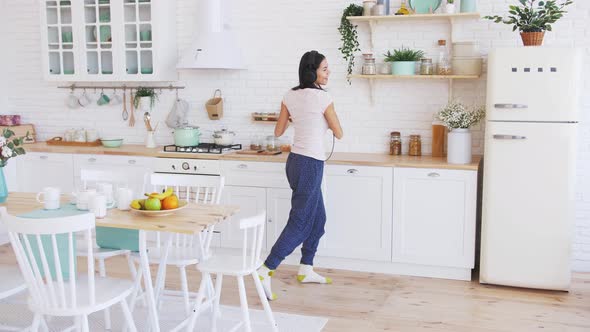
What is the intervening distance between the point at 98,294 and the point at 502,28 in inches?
142

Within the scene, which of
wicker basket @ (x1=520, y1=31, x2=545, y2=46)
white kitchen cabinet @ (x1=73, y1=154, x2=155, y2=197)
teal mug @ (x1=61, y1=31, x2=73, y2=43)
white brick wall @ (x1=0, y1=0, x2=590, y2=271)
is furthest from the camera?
teal mug @ (x1=61, y1=31, x2=73, y2=43)

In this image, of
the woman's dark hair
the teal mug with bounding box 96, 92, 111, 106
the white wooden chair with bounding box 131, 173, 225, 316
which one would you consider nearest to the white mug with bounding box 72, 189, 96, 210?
the white wooden chair with bounding box 131, 173, 225, 316

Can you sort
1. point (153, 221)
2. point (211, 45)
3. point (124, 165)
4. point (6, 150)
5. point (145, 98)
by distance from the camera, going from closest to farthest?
1. point (153, 221)
2. point (6, 150)
3. point (211, 45)
4. point (124, 165)
5. point (145, 98)

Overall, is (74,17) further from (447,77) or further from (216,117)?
(447,77)

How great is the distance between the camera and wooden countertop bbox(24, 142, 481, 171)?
15.7 feet

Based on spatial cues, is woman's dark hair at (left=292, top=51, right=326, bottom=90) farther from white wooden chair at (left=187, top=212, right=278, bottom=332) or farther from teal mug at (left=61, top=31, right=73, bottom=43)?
teal mug at (left=61, top=31, right=73, bottom=43)

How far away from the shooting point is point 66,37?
19.7ft

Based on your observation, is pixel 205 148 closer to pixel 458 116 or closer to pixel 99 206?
pixel 458 116

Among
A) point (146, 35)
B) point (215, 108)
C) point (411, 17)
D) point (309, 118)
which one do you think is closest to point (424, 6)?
point (411, 17)

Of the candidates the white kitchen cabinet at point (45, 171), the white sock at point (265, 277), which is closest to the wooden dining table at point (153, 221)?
the white sock at point (265, 277)

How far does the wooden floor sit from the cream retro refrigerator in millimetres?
226

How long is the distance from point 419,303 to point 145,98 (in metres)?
3.18

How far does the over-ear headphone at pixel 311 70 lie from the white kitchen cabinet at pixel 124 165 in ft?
6.07

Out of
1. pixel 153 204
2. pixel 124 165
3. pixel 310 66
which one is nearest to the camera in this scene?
pixel 153 204
